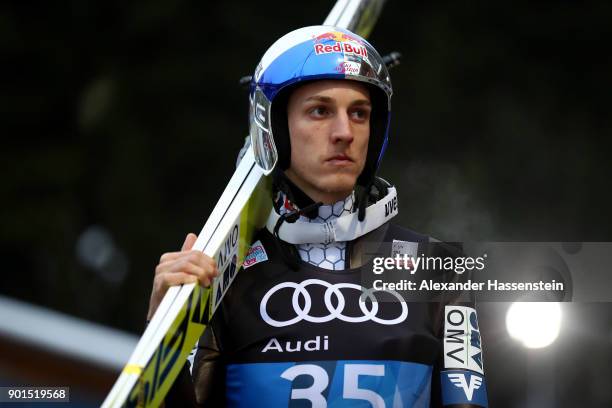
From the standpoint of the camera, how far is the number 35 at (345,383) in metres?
3.67

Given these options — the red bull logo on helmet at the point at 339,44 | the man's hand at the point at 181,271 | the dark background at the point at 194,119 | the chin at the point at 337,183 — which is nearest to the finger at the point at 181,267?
the man's hand at the point at 181,271

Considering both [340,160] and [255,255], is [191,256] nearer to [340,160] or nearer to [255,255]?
[255,255]

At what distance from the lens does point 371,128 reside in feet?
13.6

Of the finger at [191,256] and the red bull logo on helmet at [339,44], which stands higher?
the red bull logo on helmet at [339,44]

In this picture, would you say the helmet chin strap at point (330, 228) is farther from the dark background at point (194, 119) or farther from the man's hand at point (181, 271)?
the dark background at point (194, 119)

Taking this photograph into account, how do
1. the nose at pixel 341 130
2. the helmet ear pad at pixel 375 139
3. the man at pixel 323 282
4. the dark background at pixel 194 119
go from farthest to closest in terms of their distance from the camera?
the dark background at pixel 194 119 < the helmet ear pad at pixel 375 139 < the nose at pixel 341 130 < the man at pixel 323 282

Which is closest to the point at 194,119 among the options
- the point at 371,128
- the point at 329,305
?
the point at 371,128

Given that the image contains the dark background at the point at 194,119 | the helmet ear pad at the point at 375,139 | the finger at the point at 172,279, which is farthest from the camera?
the dark background at the point at 194,119

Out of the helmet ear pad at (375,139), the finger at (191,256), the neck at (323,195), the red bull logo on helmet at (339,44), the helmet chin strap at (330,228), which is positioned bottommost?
the finger at (191,256)

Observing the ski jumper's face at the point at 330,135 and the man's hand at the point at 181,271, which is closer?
the man's hand at the point at 181,271

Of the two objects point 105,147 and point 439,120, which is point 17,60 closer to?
point 105,147

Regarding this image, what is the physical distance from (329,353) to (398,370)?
209 mm

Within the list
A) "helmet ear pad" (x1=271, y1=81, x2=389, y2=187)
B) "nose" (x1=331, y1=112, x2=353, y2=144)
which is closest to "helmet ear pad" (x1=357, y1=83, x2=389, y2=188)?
"helmet ear pad" (x1=271, y1=81, x2=389, y2=187)

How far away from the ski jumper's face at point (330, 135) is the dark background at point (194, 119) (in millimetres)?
9885
